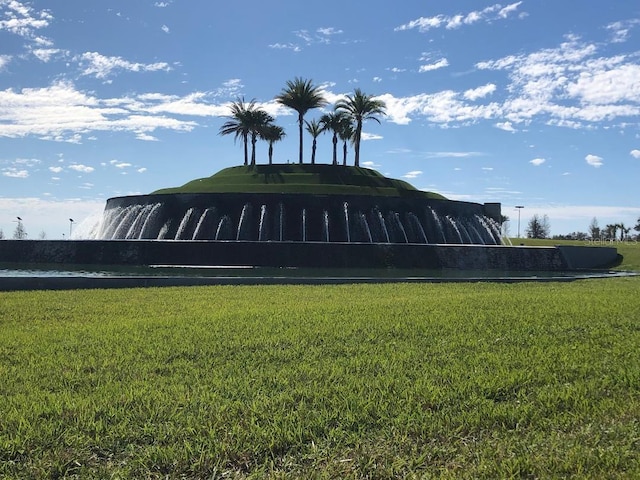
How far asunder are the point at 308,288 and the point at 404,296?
3023 millimetres

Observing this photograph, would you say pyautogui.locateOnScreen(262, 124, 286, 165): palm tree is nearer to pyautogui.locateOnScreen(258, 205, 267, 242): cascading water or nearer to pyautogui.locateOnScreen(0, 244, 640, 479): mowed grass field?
pyautogui.locateOnScreen(258, 205, 267, 242): cascading water

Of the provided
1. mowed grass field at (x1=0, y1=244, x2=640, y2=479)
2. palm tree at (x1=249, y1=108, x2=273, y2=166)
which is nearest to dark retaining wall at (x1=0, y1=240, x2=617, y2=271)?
mowed grass field at (x1=0, y1=244, x2=640, y2=479)

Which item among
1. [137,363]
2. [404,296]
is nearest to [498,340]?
[137,363]

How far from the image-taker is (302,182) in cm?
4603

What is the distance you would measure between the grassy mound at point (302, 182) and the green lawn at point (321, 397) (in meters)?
33.2

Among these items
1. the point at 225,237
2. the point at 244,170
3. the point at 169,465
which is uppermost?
the point at 244,170

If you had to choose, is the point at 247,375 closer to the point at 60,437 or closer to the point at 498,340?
the point at 60,437

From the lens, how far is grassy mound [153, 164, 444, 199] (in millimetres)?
42000

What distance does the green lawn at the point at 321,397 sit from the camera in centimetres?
377

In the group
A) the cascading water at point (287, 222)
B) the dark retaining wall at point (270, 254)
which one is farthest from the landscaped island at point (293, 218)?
the dark retaining wall at point (270, 254)

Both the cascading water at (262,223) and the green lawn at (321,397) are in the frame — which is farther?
the cascading water at (262,223)

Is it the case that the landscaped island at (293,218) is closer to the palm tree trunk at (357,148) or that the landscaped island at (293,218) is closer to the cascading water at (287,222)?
the cascading water at (287,222)

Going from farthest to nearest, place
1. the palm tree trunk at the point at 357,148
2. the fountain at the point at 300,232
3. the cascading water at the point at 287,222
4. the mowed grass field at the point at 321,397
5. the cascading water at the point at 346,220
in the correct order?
the palm tree trunk at the point at 357,148 → the cascading water at the point at 346,220 → the cascading water at the point at 287,222 → the fountain at the point at 300,232 → the mowed grass field at the point at 321,397

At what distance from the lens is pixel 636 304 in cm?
1077
